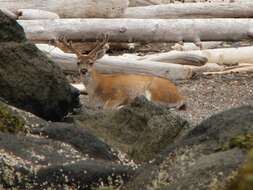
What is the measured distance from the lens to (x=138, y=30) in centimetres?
1631

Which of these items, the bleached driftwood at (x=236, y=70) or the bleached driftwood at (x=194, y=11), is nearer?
the bleached driftwood at (x=236, y=70)

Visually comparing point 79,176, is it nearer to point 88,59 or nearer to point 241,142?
point 241,142

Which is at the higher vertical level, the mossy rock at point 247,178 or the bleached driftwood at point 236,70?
the mossy rock at point 247,178

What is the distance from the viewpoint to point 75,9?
691 inches

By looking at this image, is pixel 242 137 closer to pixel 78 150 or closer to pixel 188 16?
pixel 78 150

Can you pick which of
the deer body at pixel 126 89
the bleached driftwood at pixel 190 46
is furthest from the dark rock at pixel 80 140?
the bleached driftwood at pixel 190 46

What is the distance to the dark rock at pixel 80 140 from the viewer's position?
7457 millimetres

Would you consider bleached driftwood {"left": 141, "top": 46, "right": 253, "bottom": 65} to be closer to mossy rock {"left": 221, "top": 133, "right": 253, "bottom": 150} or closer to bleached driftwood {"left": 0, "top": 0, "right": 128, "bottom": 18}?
bleached driftwood {"left": 0, "top": 0, "right": 128, "bottom": 18}

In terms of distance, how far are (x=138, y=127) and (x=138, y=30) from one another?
23.3 feet

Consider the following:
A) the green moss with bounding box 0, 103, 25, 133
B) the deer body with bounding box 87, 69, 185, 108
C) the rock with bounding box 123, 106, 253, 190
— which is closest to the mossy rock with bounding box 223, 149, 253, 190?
the rock with bounding box 123, 106, 253, 190

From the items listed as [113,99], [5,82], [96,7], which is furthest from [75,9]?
[5,82]

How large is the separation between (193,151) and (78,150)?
1.85m

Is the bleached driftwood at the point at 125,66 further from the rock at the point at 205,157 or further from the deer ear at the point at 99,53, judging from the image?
the rock at the point at 205,157

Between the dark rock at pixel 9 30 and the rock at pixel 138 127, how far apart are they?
1562mm
